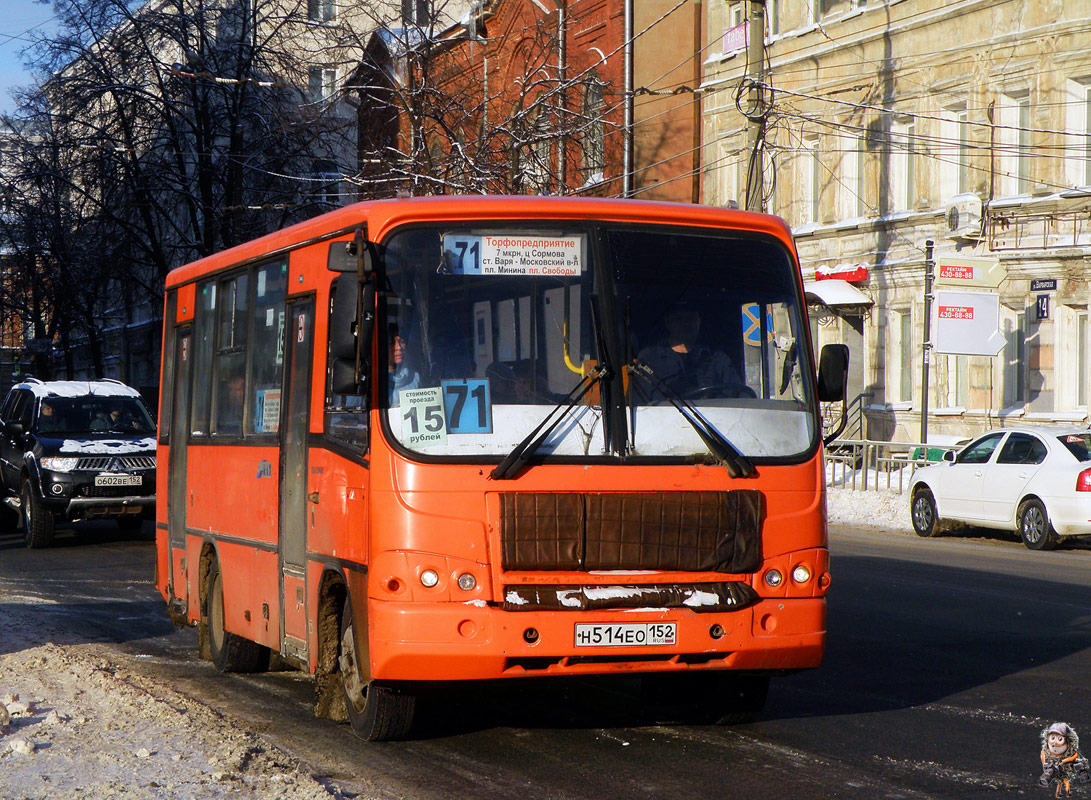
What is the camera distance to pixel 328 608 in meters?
7.64

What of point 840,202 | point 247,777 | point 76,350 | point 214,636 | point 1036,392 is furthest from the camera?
point 76,350

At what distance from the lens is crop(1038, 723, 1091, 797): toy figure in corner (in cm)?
620

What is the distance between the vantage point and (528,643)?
6.75m

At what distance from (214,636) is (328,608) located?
101 inches

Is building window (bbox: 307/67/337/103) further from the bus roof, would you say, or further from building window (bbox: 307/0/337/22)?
the bus roof

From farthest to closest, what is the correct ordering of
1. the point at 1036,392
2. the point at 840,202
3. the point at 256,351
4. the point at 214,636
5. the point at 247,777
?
the point at 840,202 < the point at 1036,392 < the point at 214,636 < the point at 256,351 < the point at 247,777

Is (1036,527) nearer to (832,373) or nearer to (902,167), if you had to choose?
(832,373)

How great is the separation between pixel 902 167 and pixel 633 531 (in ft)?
95.3

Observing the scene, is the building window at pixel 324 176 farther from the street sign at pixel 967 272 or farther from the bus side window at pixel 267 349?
the bus side window at pixel 267 349

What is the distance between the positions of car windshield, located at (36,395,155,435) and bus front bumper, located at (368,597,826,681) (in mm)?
14883

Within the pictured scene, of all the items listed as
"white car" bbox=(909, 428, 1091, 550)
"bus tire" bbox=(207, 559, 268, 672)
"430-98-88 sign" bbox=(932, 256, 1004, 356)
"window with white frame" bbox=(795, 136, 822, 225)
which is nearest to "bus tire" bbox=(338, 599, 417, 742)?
"bus tire" bbox=(207, 559, 268, 672)

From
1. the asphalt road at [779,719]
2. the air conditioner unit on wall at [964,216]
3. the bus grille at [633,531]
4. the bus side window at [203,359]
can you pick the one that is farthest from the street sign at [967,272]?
the bus grille at [633,531]

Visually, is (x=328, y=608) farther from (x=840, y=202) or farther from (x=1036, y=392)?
(x=840, y=202)

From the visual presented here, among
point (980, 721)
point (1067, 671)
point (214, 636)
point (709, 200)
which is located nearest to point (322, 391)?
point (214, 636)
